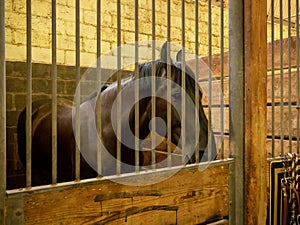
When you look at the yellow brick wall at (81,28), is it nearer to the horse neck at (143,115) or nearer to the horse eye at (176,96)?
the horse neck at (143,115)

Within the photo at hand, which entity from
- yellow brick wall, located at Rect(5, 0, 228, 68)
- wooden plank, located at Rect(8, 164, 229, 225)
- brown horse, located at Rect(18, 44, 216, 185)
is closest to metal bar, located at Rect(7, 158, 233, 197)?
wooden plank, located at Rect(8, 164, 229, 225)

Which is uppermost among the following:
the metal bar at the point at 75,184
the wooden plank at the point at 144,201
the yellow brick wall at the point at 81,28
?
the yellow brick wall at the point at 81,28

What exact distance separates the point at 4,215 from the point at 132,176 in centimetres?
40

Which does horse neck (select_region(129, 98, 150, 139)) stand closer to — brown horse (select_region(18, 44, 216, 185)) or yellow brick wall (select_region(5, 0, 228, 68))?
brown horse (select_region(18, 44, 216, 185))

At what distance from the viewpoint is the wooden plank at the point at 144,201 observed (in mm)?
863

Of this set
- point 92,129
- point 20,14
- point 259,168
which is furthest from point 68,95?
point 259,168

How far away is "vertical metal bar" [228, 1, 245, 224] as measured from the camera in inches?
52.4

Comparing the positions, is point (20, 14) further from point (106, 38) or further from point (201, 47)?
point (201, 47)

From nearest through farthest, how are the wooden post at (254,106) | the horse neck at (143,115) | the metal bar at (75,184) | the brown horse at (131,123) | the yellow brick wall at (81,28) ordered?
the metal bar at (75,184)
the wooden post at (254,106)
the brown horse at (131,123)
the horse neck at (143,115)
the yellow brick wall at (81,28)

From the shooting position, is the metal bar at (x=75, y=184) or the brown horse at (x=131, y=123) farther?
the brown horse at (x=131, y=123)

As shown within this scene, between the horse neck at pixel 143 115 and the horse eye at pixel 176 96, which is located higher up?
the horse eye at pixel 176 96

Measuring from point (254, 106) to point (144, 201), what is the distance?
2.00 ft

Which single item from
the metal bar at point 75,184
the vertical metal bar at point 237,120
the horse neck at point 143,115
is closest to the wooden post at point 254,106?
the vertical metal bar at point 237,120

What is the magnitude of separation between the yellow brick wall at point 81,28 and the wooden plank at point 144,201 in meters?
2.53
